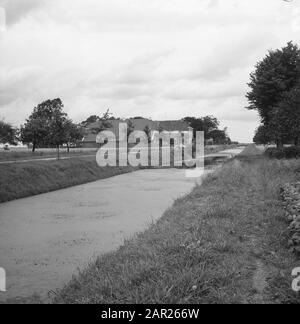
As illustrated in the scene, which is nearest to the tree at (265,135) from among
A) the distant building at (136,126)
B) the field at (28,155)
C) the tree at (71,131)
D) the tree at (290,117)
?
the tree at (290,117)

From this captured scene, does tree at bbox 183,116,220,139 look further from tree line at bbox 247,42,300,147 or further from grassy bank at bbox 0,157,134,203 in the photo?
grassy bank at bbox 0,157,134,203

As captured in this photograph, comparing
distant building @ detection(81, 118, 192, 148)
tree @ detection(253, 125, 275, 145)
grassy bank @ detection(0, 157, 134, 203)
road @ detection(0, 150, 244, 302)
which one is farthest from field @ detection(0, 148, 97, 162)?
tree @ detection(253, 125, 275, 145)

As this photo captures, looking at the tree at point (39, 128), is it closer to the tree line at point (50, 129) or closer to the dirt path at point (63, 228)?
the tree line at point (50, 129)

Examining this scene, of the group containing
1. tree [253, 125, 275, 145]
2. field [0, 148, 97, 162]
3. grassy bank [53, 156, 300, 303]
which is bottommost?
grassy bank [53, 156, 300, 303]

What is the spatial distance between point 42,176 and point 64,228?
35.4ft

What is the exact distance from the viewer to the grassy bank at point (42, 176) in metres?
19.8

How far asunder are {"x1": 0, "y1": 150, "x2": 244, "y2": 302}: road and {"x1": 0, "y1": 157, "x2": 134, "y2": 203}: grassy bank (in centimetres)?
72

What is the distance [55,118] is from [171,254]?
26.1 metres

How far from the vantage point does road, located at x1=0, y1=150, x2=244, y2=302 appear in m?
8.31

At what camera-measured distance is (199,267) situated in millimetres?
6551

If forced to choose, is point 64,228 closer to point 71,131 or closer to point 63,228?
point 63,228

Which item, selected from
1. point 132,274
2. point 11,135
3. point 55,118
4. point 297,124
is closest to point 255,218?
point 132,274

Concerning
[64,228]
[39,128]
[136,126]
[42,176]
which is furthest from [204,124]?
[64,228]

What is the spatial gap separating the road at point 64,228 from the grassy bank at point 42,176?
72cm
